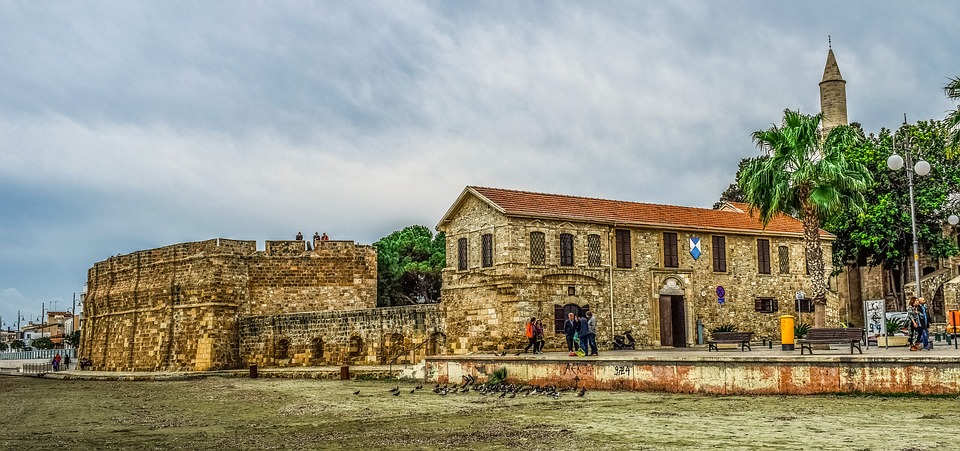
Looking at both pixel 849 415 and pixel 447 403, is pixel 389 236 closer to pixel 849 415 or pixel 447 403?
pixel 447 403

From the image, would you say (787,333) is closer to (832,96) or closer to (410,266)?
(410,266)

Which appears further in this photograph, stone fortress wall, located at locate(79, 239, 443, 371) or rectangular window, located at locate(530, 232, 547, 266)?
stone fortress wall, located at locate(79, 239, 443, 371)

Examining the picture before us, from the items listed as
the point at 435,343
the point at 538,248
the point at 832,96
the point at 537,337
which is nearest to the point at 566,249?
the point at 538,248

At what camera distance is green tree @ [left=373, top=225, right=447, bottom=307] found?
47.1 meters

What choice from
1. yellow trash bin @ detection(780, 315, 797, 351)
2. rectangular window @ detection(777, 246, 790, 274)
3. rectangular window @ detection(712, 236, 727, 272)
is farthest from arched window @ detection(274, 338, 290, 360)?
yellow trash bin @ detection(780, 315, 797, 351)

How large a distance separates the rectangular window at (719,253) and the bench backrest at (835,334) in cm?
1205

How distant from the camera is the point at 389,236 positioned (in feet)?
182

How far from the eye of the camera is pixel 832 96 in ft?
176

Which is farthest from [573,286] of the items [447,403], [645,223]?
[447,403]

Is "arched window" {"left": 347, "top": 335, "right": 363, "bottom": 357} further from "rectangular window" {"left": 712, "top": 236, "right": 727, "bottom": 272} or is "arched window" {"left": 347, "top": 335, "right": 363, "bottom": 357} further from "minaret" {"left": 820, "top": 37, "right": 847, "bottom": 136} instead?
"minaret" {"left": 820, "top": 37, "right": 847, "bottom": 136}

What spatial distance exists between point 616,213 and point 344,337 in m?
10.8

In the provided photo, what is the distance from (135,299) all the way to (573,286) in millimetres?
21980

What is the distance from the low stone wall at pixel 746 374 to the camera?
15367 mm

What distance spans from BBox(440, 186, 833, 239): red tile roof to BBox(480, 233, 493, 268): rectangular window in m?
1.26
